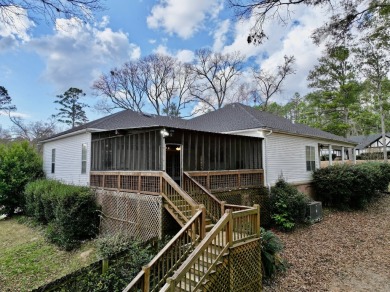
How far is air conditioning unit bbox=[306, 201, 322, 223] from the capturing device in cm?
1140

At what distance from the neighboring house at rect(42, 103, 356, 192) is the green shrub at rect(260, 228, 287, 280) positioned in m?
3.27

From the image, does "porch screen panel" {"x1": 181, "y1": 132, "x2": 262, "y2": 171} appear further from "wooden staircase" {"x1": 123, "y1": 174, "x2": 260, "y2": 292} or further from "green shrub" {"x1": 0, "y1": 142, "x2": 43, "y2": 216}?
"green shrub" {"x1": 0, "y1": 142, "x2": 43, "y2": 216}

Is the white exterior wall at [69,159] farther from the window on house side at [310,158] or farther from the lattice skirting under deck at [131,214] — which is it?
the window on house side at [310,158]

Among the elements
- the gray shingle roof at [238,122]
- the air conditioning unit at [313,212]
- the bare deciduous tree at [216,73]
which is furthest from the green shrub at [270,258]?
the bare deciduous tree at [216,73]

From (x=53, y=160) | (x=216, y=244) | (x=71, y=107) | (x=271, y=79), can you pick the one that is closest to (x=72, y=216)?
(x=216, y=244)

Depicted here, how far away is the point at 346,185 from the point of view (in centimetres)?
1327

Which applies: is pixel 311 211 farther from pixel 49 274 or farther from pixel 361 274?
pixel 49 274

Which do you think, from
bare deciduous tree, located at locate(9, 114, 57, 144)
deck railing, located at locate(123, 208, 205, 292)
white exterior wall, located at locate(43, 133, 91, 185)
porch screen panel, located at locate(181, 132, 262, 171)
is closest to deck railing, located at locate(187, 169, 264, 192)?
porch screen panel, located at locate(181, 132, 262, 171)

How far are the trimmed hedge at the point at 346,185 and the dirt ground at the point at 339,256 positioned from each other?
4.04 ft

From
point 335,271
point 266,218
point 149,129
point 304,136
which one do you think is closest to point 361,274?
point 335,271

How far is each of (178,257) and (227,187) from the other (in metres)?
4.26

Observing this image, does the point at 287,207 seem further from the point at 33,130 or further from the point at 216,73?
the point at 33,130

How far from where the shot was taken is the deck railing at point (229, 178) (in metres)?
8.82

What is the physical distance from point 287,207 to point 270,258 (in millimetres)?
4524
